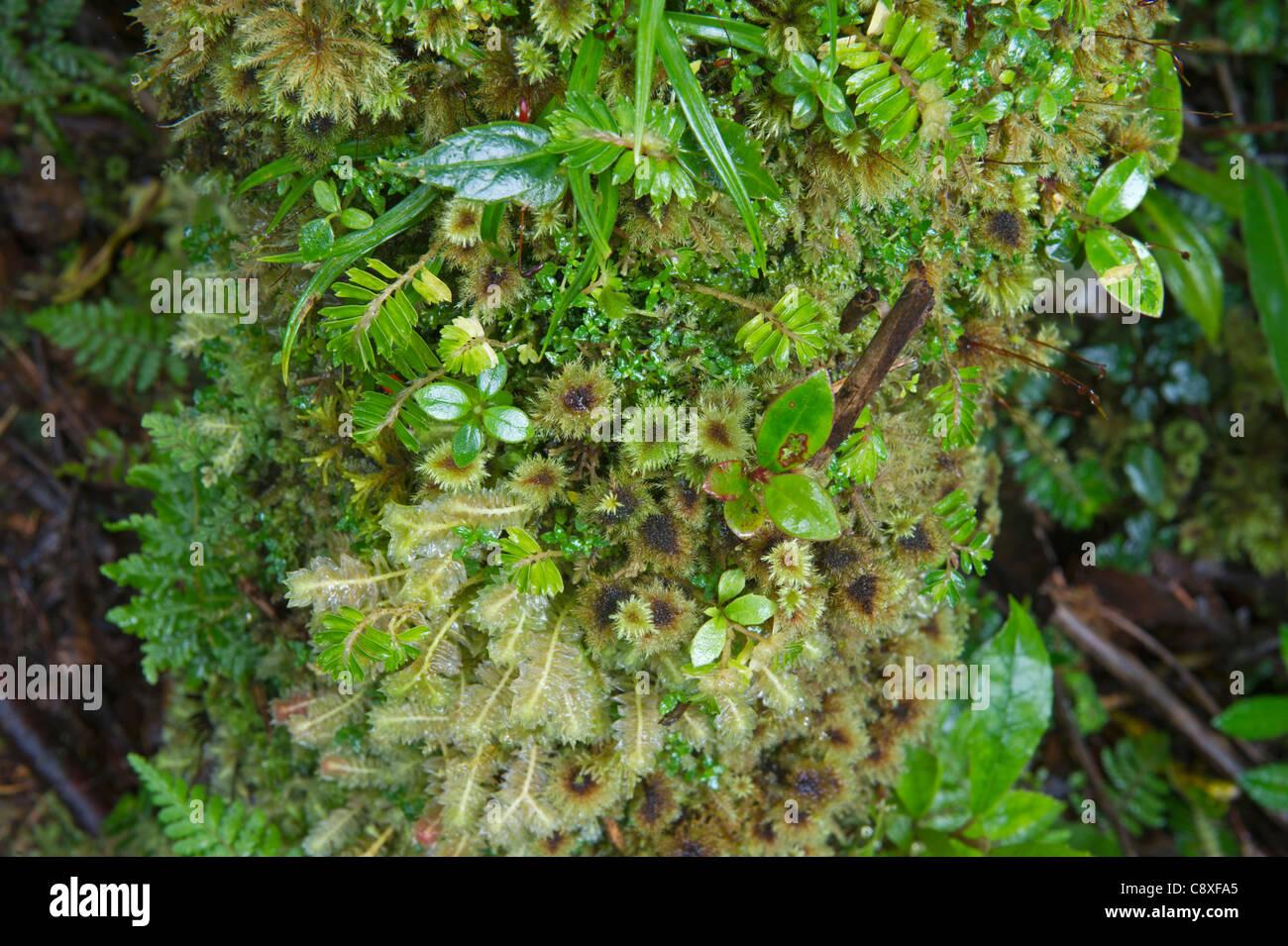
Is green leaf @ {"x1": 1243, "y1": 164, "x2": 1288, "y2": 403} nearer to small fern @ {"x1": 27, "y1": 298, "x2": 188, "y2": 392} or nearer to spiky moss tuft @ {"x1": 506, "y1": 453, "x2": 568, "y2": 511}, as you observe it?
spiky moss tuft @ {"x1": 506, "y1": 453, "x2": 568, "y2": 511}

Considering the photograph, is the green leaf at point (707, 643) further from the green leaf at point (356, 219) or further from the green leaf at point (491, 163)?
the green leaf at point (356, 219)

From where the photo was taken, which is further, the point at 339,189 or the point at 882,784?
the point at 882,784

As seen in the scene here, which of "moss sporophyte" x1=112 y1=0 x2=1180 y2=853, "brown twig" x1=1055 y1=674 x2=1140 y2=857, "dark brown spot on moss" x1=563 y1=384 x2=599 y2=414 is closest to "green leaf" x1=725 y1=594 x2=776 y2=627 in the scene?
"moss sporophyte" x1=112 y1=0 x2=1180 y2=853

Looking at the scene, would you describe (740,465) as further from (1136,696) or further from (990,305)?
(1136,696)

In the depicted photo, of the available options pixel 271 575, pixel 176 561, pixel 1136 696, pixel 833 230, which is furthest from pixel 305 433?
pixel 1136 696

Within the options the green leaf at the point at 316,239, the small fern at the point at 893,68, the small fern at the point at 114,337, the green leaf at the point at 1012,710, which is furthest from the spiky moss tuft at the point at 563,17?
the small fern at the point at 114,337

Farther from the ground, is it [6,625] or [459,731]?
[6,625]
